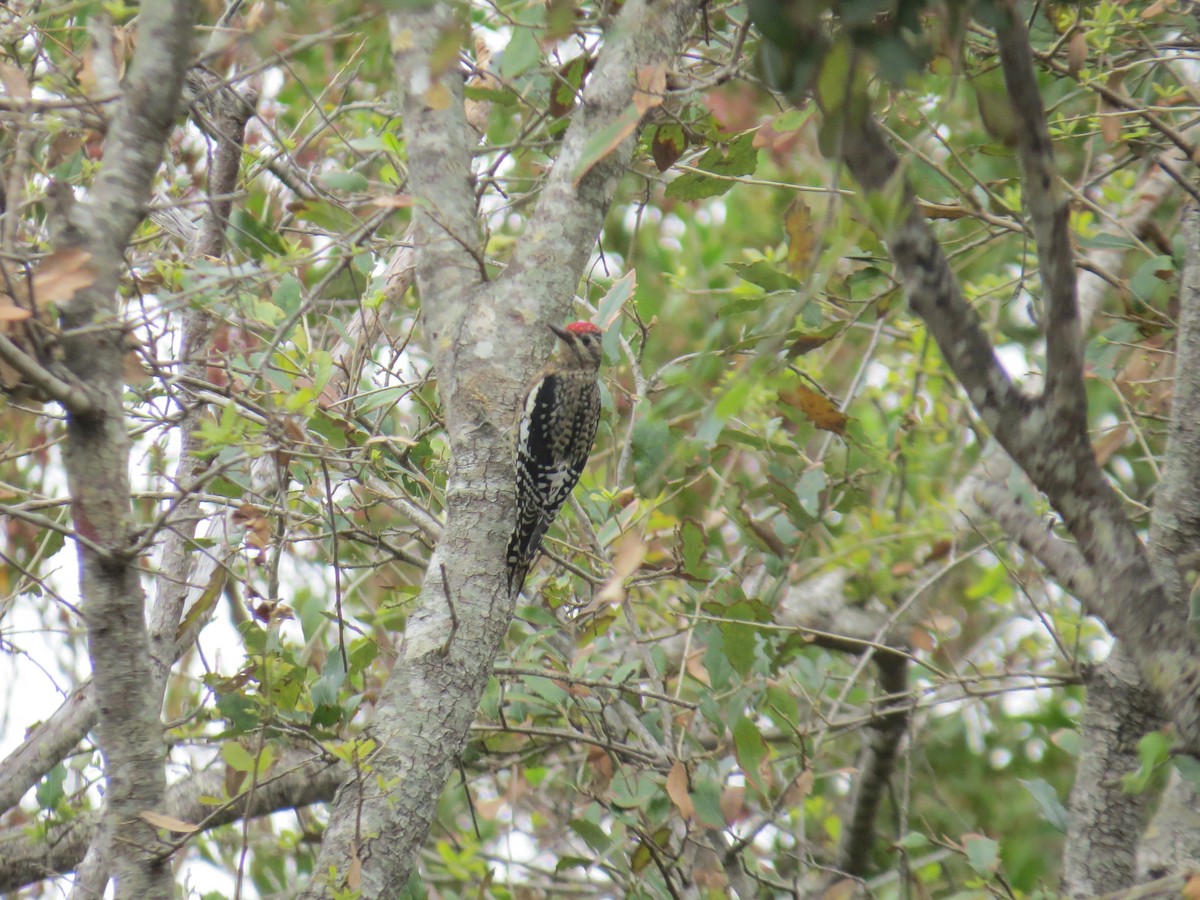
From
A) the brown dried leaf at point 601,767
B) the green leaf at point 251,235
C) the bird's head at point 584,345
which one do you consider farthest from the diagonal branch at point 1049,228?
the bird's head at point 584,345

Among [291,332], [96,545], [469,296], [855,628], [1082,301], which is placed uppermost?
[1082,301]

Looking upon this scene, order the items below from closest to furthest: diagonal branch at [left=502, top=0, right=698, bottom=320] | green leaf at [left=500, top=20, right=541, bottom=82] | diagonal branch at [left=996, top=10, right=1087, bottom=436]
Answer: diagonal branch at [left=996, top=10, right=1087, bottom=436] → green leaf at [left=500, top=20, right=541, bottom=82] → diagonal branch at [left=502, top=0, right=698, bottom=320]

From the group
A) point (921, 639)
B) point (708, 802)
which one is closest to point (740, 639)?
point (708, 802)

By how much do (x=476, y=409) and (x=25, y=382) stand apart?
1.20 meters

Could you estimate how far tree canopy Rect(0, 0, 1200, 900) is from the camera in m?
2.01

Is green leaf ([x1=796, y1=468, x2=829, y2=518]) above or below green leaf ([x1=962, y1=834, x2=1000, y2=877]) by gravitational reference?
above

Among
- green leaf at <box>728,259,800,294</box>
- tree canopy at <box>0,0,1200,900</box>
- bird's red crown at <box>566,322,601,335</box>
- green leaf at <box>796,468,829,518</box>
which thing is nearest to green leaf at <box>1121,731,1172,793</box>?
tree canopy at <box>0,0,1200,900</box>

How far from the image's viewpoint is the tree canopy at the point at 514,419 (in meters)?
2.01

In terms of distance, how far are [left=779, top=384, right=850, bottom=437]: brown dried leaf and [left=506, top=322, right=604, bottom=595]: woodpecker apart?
716 mm

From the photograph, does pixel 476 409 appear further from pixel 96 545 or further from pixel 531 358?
pixel 96 545

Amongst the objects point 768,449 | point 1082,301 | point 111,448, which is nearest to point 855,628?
point 768,449

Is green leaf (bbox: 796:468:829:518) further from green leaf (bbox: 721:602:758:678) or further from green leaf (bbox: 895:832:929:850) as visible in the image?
green leaf (bbox: 895:832:929:850)

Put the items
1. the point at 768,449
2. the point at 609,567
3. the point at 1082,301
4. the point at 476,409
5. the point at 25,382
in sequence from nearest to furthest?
the point at 25,382
the point at 476,409
the point at 609,567
the point at 768,449
the point at 1082,301

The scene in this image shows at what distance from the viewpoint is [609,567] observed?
12.0 feet
